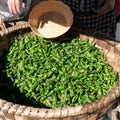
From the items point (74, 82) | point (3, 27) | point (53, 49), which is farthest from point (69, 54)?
point (3, 27)

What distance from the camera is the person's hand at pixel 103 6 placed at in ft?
8.48

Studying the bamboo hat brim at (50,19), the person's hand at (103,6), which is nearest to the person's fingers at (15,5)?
the bamboo hat brim at (50,19)

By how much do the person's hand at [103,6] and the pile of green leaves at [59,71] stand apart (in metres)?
0.29

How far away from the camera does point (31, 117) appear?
5.65 feet

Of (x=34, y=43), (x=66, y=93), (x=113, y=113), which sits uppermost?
(x=34, y=43)

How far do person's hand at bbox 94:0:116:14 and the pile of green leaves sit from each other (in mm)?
295

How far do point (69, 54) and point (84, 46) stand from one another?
0.13 m

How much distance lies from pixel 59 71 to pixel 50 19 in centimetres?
42

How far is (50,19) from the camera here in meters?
2.49

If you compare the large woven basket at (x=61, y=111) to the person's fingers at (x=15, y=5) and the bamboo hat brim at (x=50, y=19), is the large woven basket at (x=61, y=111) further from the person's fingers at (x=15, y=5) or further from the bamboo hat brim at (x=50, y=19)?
the bamboo hat brim at (x=50, y=19)

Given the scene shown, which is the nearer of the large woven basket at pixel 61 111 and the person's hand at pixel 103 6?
the large woven basket at pixel 61 111

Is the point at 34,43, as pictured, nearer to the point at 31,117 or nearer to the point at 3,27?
the point at 3,27

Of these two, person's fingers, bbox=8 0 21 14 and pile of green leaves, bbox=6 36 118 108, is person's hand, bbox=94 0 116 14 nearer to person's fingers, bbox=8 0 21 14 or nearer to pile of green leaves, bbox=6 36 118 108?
pile of green leaves, bbox=6 36 118 108

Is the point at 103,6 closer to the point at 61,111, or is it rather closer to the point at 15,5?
the point at 15,5
